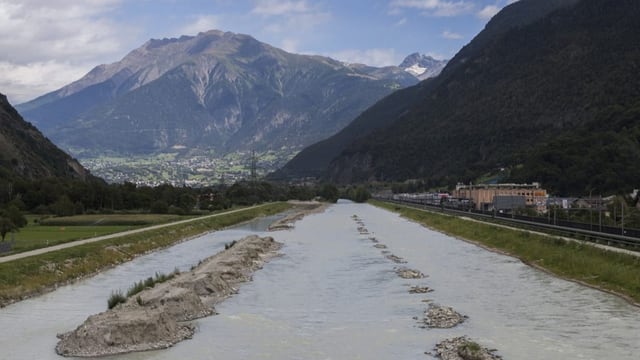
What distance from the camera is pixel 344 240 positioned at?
274 feet

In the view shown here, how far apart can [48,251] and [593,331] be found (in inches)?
1518

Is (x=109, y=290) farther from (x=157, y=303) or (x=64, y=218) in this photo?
(x=64, y=218)

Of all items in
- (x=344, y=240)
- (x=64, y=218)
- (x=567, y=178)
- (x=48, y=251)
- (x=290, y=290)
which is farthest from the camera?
(x=567, y=178)

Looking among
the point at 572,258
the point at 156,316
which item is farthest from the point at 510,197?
the point at 156,316

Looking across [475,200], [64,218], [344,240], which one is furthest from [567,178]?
[64,218]

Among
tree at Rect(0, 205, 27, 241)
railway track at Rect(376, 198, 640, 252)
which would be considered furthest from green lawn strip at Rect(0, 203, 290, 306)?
railway track at Rect(376, 198, 640, 252)

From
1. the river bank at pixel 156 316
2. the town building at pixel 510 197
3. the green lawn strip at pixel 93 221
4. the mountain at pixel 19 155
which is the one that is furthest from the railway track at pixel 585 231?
the mountain at pixel 19 155

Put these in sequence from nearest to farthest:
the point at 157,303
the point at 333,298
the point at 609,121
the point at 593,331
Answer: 1. the point at 593,331
2. the point at 157,303
3. the point at 333,298
4. the point at 609,121

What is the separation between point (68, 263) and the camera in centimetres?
4884

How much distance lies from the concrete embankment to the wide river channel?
79 cm

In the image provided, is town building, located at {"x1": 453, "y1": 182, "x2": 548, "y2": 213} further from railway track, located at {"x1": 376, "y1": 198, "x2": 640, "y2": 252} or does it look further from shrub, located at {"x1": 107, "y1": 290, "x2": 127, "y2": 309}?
shrub, located at {"x1": 107, "y1": 290, "x2": 127, "y2": 309}

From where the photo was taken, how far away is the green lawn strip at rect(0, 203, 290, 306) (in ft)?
130

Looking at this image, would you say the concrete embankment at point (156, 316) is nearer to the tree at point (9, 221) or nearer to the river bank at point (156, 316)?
the river bank at point (156, 316)

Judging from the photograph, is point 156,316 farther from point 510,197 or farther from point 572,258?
point 510,197
